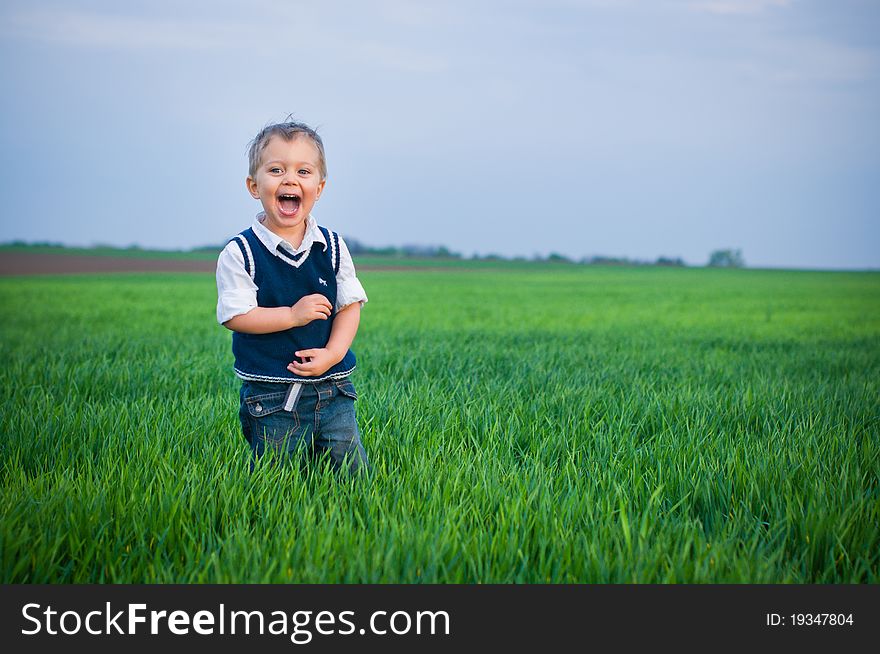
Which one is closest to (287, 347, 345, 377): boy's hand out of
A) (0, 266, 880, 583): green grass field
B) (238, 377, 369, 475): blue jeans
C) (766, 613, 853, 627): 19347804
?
(238, 377, 369, 475): blue jeans

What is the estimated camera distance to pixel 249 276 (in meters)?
2.63

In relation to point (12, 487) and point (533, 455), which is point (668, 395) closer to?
point (533, 455)

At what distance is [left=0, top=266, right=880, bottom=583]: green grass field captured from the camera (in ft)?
6.64

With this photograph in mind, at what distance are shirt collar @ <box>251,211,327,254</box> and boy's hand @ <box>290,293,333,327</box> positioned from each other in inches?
9.9

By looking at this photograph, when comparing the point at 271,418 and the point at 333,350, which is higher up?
the point at 333,350

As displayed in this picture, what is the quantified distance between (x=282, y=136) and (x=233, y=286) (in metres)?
0.60

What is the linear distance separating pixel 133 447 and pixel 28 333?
658cm

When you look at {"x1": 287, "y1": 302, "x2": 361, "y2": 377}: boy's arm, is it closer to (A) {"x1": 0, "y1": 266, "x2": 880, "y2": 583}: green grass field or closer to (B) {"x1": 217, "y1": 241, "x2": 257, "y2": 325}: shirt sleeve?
(B) {"x1": 217, "y1": 241, "x2": 257, "y2": 325}: shirt sleeve

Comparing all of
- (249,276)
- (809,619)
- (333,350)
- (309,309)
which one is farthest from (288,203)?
(809,619)

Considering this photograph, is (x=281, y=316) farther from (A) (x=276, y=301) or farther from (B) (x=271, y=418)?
(B) (x=271, y=418)

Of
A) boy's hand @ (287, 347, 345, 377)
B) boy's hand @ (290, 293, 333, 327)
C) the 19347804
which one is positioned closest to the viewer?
the 19347804

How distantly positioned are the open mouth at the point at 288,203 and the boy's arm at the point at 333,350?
0.45m

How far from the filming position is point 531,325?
10.9 meters

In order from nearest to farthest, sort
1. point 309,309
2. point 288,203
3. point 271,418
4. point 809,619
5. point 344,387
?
1. point 809,619
2. point 309,309
3. point 288,203
4. point 271,418
5. point 344,387
